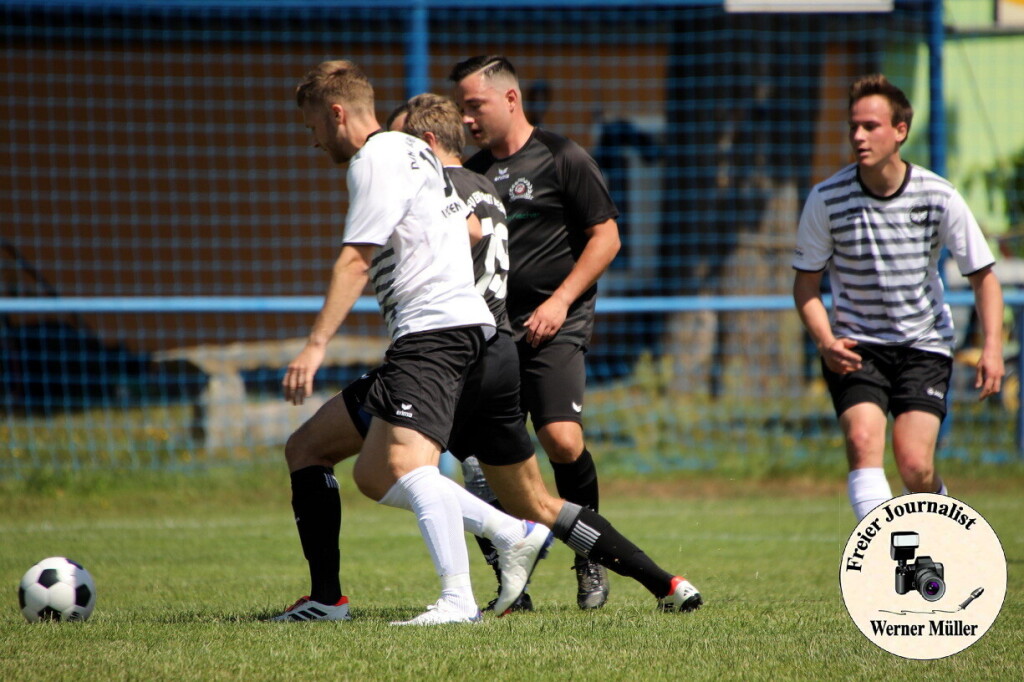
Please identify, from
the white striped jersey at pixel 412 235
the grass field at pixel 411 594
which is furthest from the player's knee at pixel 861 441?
the white striped jersey at pixel 412 235

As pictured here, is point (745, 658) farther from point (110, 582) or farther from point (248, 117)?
point (248, 117)

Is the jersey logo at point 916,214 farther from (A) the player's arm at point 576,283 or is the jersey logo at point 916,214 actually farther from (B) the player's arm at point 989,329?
(A) the player's arm at point 576,283

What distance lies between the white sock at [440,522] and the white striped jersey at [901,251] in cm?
192

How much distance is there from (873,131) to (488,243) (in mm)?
1614

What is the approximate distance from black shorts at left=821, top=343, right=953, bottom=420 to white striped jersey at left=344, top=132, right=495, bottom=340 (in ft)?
5.14

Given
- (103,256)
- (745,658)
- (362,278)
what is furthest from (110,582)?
(103,256)

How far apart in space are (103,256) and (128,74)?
6.73 feet

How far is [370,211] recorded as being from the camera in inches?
168

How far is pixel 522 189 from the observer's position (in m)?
5.43

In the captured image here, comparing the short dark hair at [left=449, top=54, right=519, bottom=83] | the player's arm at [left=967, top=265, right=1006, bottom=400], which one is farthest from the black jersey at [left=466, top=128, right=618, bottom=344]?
the player's arm at [left=967, top=265, right=1006, bottom=400]

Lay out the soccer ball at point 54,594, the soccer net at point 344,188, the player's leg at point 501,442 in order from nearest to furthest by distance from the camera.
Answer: the player's leg at point 501,442 → the soccer ball at point 54,594 → the soccer net at point 344,188

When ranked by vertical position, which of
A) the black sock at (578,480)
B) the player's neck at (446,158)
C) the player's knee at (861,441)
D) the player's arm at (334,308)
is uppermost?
the player's neck at (446,158)

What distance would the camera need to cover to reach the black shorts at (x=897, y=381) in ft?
16.8

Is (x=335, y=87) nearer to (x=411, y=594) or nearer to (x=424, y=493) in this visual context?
(x=424, y=493)
